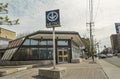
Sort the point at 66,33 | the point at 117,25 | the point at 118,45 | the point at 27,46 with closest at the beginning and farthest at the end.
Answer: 1. the point at 66,33
2. the point at 27,46
3. the point at 117,25
4. the point at 118,45

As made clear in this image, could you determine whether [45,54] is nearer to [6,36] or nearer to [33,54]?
[33,54]

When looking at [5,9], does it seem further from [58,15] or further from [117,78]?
[117,78]

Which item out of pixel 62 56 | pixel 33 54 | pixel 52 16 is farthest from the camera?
pixel 62 56

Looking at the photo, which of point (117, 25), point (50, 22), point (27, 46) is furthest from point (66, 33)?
point (117, 25)

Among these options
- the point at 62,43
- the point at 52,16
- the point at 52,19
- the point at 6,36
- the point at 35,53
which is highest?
the point at 6,36

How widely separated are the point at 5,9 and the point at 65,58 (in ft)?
69.6

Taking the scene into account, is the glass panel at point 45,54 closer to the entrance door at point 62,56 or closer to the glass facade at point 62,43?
the entrance door at point 62,56

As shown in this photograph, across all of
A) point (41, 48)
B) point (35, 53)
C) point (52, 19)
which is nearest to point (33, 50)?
point (35, 53)

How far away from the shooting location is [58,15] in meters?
16.4

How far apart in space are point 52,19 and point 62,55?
19.9 m

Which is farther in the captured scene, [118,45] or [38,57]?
[118,45]

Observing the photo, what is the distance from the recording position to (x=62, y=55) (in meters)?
36.1

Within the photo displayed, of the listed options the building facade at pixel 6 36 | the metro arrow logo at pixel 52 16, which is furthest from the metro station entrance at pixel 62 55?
the building facade at pixel 6 36

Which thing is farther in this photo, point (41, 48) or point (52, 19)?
point (41, 48)
